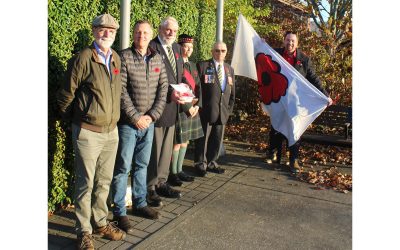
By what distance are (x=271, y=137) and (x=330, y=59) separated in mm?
3907

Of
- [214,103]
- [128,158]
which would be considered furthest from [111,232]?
[214,103]

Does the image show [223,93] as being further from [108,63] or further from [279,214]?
[108,63]

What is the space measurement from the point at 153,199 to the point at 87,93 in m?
1.85

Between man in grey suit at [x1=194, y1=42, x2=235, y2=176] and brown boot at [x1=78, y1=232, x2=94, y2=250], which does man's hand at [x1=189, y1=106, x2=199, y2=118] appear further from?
brown boot at [x1=78, y1=232, x2=94, y2=250]

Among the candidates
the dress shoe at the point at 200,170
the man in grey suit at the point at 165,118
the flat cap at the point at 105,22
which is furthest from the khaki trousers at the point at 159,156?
the flat cap at the point at 105,22

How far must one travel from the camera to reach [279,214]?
16.2 ft

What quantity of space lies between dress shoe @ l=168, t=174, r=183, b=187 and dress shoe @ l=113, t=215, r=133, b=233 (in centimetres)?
156

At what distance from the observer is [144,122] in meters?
4.26

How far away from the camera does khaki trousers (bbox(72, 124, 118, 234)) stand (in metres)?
3.75

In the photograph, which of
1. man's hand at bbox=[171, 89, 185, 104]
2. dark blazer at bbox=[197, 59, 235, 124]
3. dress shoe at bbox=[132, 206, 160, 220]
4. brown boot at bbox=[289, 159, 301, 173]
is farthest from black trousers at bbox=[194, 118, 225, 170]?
dress shoe at bbox=[132, 206, 160, 220]

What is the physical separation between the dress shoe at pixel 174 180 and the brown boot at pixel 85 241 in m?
2.11

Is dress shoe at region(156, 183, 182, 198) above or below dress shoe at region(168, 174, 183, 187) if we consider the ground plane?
below

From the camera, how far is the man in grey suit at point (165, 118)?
4934 mm

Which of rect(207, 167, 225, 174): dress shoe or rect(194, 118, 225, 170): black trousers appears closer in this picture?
rect(194, 118, 225, 170): black trousers
